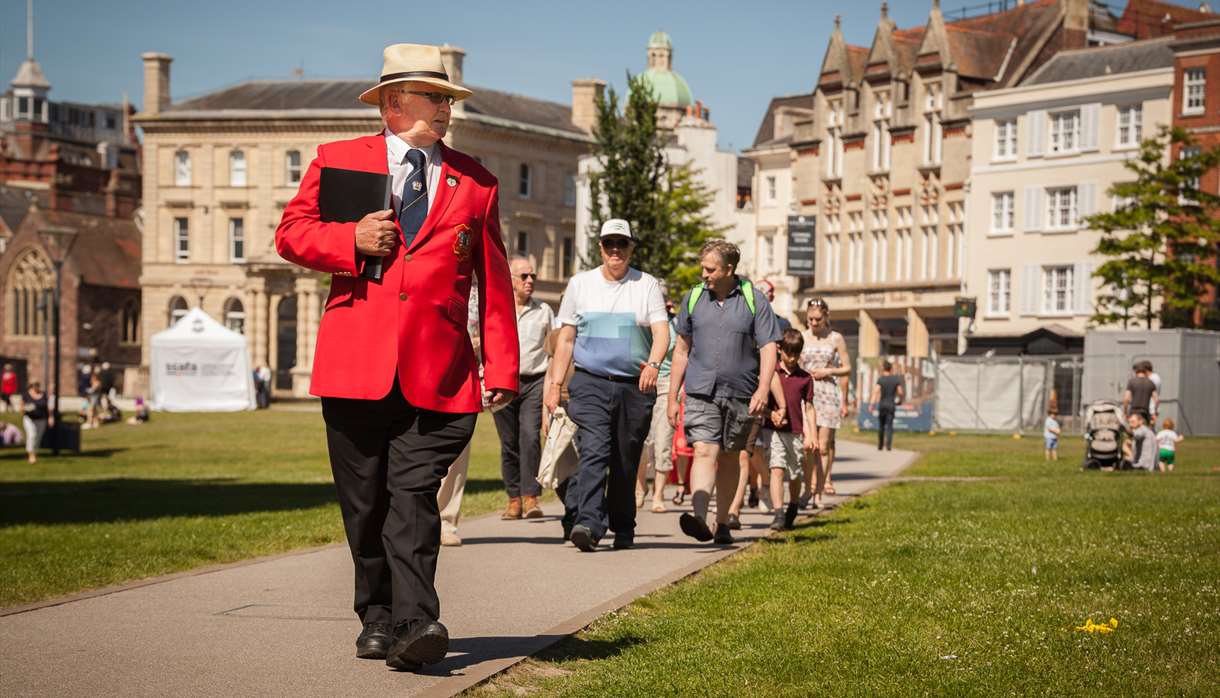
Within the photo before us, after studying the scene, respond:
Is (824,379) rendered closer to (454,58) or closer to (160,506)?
(160,506)

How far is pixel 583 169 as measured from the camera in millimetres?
91938

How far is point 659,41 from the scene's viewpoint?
121 metres

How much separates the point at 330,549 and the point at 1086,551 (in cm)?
504

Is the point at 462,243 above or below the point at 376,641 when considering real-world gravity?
above

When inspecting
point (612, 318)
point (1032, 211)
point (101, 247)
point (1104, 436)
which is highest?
point (1032, 211)

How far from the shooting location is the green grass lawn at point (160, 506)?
37.9 ft

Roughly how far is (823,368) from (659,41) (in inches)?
4184

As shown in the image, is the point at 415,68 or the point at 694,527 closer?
the point at 415,68

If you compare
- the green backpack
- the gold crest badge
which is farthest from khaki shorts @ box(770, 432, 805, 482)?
the gold crest badge

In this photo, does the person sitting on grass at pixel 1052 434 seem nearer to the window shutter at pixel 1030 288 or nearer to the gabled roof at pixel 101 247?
the window shutter at pixel 1030 288

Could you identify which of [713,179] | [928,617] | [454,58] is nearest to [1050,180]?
[713,179]

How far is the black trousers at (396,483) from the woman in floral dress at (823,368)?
31.5ft

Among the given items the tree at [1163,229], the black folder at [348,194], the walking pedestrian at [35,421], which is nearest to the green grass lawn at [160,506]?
the walking pedestrian at [35,421]

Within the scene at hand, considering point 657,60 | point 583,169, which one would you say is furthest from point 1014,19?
point 657,60
